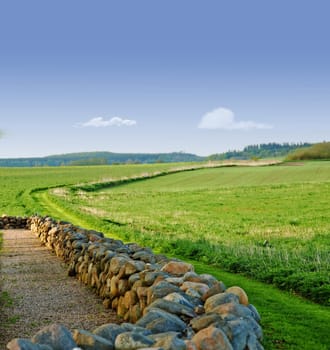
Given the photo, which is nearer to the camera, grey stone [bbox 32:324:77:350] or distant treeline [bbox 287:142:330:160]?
grey stone [bbox 32:324:77:350]

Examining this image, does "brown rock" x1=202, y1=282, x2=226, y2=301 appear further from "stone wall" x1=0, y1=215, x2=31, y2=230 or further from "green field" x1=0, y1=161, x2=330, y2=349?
"stone wall" x1=0, y1=215, x2=31, y2=230

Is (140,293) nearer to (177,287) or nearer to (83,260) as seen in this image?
(177,287)

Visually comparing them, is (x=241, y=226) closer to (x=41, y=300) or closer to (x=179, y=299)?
(x=41, y=300)

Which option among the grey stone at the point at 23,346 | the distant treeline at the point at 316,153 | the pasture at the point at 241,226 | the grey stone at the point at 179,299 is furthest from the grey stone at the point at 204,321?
the distant treeline at the point at 316,153

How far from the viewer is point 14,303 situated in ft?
33.9

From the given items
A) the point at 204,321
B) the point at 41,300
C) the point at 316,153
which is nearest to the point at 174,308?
the point at 204,321

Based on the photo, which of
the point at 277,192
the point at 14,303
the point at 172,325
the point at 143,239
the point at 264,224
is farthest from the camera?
the point at 277,192

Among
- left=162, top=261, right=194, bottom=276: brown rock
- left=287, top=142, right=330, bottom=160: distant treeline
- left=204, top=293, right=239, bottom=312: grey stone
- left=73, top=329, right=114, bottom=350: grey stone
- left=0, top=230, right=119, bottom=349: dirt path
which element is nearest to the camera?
left=73, top=329, right=114, bottom=350: grey stone

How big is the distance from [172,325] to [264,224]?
1893cm

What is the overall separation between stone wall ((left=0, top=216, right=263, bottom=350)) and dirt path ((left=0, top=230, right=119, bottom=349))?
396mm

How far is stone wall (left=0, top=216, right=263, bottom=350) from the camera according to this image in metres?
5.53

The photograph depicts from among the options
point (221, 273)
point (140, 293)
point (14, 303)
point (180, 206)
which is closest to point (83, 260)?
point (14, 303)

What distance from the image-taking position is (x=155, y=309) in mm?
6738

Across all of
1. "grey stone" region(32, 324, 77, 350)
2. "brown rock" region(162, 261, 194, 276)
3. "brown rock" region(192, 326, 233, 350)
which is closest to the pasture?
"brown rock" region(162, 261, 194, 276)
